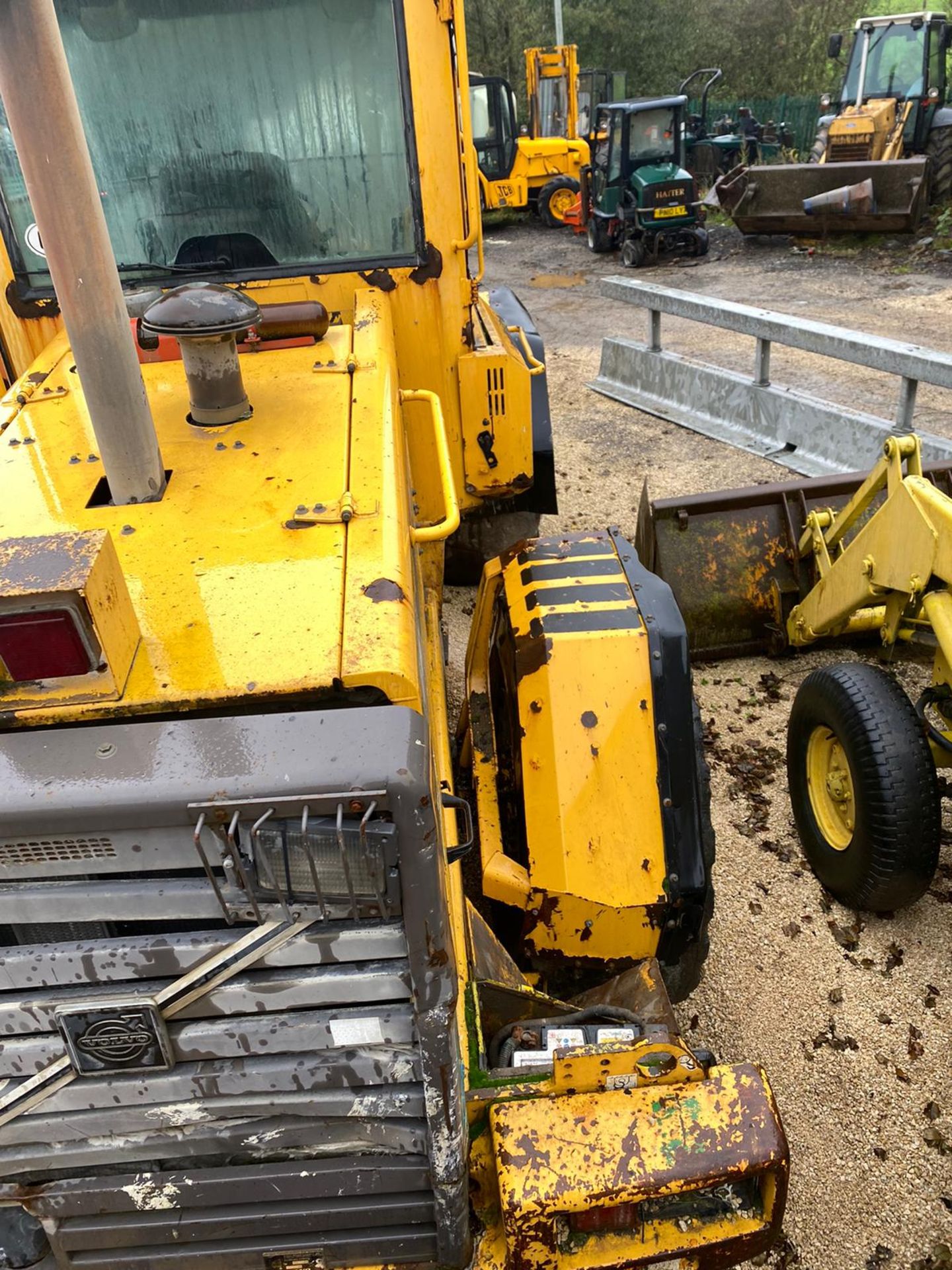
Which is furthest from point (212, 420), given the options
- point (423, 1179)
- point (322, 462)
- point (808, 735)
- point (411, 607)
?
point (808, 735)

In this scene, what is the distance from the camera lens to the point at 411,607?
6.16ft

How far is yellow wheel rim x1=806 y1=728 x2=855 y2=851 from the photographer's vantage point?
3.61 meters

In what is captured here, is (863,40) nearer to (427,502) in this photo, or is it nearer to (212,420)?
(427,502)

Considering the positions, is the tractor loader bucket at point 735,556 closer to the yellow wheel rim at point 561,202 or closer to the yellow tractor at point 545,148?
the yellow tractor at point 545,148

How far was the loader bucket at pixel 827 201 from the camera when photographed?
13.9m

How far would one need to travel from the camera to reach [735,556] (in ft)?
15.7

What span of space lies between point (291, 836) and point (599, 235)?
16781mm

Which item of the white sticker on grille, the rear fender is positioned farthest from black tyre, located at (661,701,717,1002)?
the rear fender

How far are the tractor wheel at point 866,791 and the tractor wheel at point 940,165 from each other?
14747 mm

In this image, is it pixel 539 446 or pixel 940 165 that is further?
pixel 940 165

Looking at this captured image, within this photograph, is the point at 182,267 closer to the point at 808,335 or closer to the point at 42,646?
the point at 42,646

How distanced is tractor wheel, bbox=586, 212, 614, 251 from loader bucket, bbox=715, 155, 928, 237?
205 cm

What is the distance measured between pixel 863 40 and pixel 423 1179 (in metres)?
18.9

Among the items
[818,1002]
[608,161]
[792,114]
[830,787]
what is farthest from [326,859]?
[792,114]
